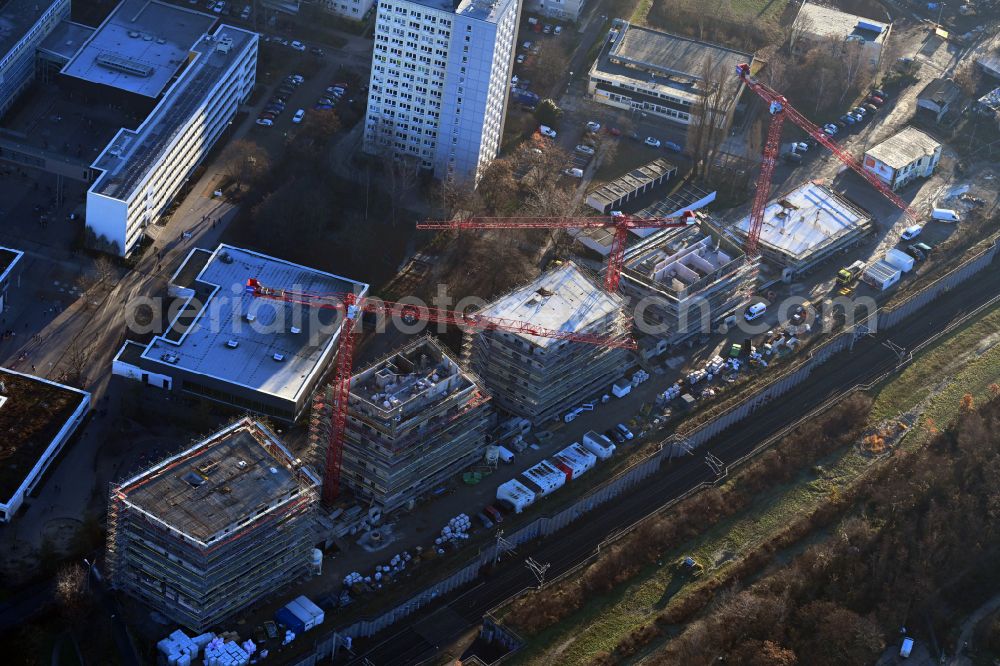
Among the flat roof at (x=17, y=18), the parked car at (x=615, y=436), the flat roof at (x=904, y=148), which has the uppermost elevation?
the flat roof at (x=904, y=148)

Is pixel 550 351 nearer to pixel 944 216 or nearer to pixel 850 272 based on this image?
pixel 850 272

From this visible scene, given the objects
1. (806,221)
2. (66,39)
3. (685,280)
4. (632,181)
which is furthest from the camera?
(66,39)

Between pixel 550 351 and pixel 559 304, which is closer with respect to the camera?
pixel 550 351

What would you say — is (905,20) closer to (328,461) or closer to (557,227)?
(557,227)

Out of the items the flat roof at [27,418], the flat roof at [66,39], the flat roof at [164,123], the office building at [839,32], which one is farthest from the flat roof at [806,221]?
the flat roof at [66,39]

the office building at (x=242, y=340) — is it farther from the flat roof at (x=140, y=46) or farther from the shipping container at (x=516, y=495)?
the flat roof at (x=140, y=46)

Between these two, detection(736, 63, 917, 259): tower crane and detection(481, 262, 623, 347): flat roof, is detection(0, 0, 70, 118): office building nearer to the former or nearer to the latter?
detection(481, 262, 623, 347): flat roof

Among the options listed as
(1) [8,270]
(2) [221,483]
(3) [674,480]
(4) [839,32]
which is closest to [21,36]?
(1) [8,270]
